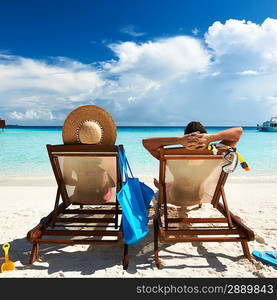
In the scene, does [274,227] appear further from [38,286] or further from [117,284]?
[38,286]

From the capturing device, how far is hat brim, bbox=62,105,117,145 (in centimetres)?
317

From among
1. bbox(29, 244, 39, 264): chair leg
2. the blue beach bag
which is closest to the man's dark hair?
the blue beach bag

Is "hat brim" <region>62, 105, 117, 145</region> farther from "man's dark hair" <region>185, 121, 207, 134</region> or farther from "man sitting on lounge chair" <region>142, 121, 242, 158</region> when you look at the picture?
"man's dark hair" <region>185, 121, 207, 134</region>

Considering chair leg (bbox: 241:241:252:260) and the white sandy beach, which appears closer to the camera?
the white sandy beach

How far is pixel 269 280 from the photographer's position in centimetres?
244

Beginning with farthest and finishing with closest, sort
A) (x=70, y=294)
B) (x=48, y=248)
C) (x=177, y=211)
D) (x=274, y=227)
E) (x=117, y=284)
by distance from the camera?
(x=177, y=211) < (x=274, y=227) < (x=48, y=248) < (x=117, y=284) < (x=70, y=294)

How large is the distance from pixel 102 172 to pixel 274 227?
101 inches

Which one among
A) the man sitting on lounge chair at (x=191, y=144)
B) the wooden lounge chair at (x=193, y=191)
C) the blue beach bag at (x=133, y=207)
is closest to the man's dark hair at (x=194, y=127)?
the man sitting on lounge chair at (x=191, y=144)

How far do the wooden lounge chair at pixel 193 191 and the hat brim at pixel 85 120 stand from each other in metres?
0.82

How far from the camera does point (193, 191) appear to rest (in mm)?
3166

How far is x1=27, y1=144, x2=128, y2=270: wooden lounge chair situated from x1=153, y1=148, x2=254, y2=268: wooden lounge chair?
51cm

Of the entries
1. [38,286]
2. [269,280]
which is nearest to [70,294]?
[38,286]

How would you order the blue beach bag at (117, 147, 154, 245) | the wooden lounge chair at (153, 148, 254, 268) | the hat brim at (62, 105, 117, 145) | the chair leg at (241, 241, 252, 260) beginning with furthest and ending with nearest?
the hat brim at (62, 105, 117, 145), the chair leg at (241, 241, 252, 260), the wooden lounge chair at (153, 148, 254, 268), the blue beach bag at (117, 147, 154, 245)

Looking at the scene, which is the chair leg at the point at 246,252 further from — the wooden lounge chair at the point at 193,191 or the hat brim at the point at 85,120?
the hat brim at the point at 85,120
